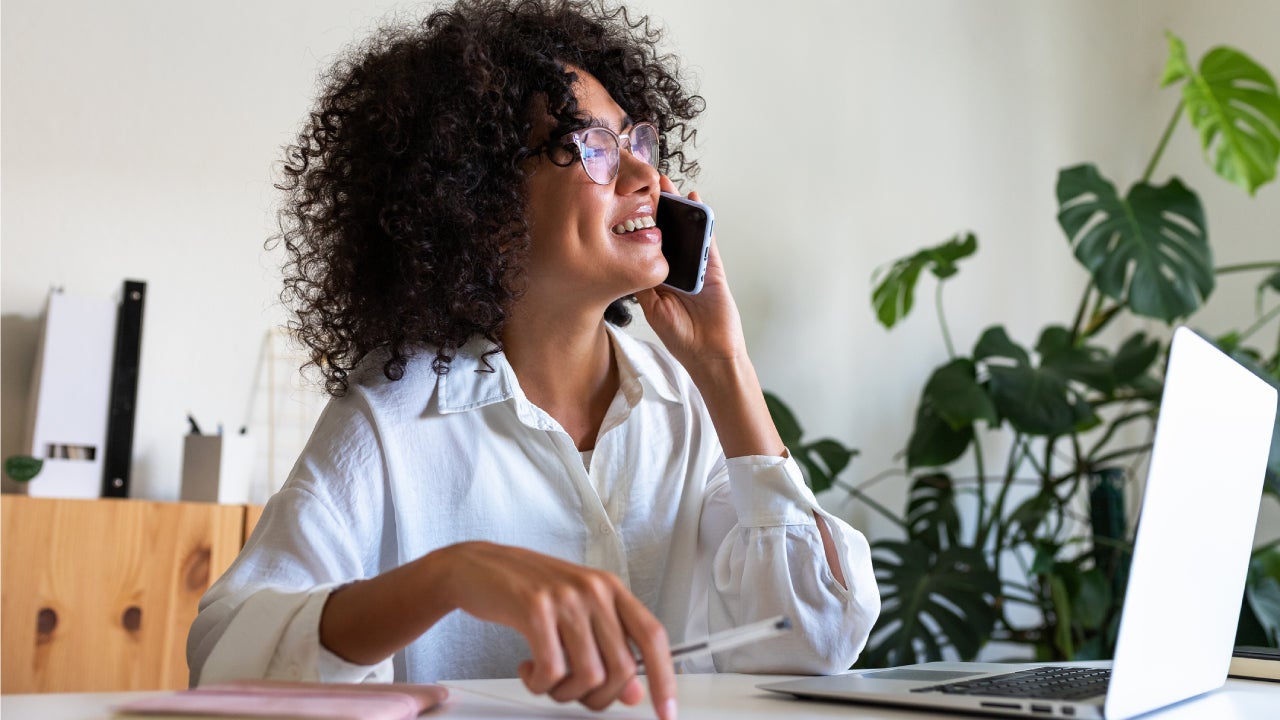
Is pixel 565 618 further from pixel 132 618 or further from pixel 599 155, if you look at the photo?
pixel 132 618

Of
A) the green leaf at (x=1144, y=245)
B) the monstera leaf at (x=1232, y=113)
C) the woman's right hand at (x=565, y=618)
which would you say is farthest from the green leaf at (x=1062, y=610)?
the woman's right hand at (x=565, y=618)

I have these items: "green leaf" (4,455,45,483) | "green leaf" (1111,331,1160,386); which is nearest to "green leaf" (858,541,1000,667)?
"green leaf" (1111,331,1160,386)

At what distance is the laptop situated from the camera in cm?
64

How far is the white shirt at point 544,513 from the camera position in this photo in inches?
44.0

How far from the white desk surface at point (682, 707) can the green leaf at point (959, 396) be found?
1490 millimetres

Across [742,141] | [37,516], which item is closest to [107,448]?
[37,516]

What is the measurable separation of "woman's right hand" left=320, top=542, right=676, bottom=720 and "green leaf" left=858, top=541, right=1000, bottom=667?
178cm

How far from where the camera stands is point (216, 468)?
196 cm

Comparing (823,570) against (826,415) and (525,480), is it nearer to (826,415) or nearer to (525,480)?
Result: (525,480)

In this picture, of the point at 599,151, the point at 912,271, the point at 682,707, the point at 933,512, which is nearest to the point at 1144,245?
the point at 912,271

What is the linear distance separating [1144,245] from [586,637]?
2240 mm

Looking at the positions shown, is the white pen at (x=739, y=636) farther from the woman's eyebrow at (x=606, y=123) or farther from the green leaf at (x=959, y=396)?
the green leaf at (x=959, y=396)

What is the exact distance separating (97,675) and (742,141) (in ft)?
6.11

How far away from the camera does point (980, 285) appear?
3137 millimetres
